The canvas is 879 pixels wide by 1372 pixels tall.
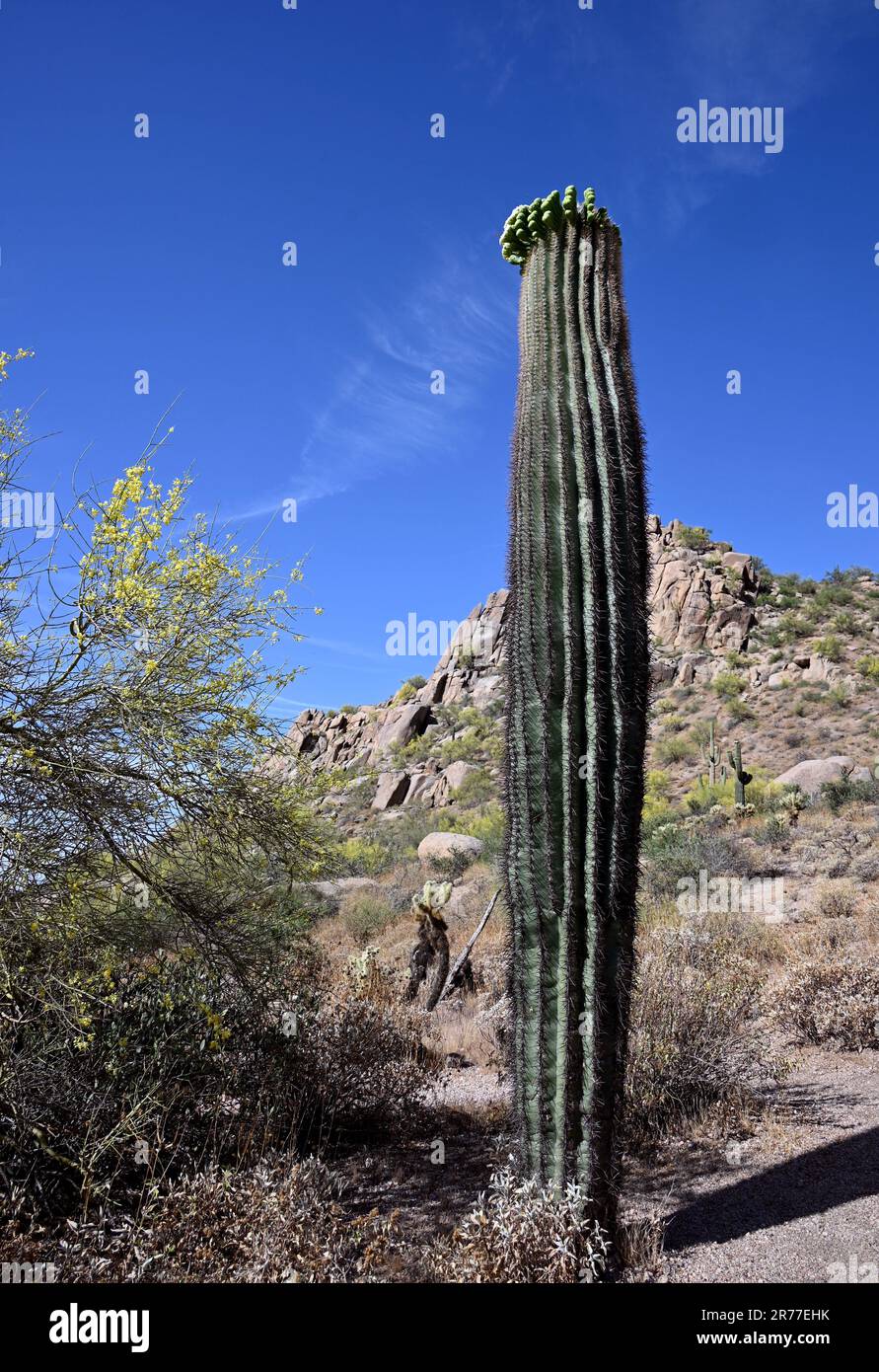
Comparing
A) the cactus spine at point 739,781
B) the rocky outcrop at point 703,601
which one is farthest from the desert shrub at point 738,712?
the cactus spine at point 739,781

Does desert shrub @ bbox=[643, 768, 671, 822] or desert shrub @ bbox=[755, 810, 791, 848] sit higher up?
desert shrub @ bbox=[643, 768, 671, 822]

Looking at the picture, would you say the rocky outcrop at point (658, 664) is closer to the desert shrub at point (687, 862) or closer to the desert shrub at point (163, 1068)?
the desert shrub at point (687, 862)

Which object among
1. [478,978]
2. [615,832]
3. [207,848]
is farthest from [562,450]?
[478,978]

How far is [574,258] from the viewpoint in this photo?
4395mm

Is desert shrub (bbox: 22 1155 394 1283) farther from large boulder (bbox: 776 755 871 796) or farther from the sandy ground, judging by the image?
large boulder (bbox: 776 755 871 796)

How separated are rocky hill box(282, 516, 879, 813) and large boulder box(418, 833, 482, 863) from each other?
263 centimetres

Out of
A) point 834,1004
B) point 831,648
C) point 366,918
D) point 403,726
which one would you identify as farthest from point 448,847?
point 403,726

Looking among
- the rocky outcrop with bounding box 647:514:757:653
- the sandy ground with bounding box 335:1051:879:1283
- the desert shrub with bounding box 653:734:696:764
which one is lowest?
the sandy ground with bounding box 335:1051:879:1283

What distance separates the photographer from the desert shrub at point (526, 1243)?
3.04m

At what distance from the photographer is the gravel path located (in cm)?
343

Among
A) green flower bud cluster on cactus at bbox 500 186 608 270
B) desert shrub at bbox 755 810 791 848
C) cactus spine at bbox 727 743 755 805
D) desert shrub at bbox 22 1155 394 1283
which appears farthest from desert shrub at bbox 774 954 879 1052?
cactus spine at bbox 727 743 755 805

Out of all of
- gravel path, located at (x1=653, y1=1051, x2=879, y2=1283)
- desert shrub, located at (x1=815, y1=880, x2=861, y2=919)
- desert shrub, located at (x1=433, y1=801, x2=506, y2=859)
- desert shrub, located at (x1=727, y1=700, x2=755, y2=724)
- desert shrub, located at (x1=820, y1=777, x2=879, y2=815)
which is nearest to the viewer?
A: gravel path, located at (x1=653, y1=1051, x2=879, y2=1283)

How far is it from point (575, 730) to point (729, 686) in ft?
77.2

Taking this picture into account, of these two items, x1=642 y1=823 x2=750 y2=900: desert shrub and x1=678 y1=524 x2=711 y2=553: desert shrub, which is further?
x1=678 y1=524 x2=711 y2=553: desert shrub
